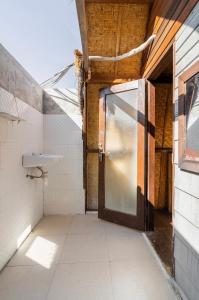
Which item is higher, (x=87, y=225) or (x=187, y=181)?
(x=187, y=181)

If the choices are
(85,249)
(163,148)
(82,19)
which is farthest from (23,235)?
(163,148)

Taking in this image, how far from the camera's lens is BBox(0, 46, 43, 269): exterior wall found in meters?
2.01

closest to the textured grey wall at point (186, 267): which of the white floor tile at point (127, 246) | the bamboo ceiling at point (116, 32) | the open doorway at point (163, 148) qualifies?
the white floor tile at point (127, 246)

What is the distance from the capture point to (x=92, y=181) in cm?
369

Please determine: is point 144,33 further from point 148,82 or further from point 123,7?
point 148,82

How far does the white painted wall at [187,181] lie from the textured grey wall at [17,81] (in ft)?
4.97

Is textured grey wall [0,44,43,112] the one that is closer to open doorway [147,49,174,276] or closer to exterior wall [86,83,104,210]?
exterior wall [86,83,104,210]

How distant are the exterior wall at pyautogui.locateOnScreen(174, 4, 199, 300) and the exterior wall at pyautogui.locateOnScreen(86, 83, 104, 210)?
77.7 inches

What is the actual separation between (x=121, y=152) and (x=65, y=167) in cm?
101

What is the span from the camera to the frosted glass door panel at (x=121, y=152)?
2.94 m

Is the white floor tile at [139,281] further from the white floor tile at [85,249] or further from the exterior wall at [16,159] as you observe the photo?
the exterior wall at [16,159]

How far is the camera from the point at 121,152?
3080 mm

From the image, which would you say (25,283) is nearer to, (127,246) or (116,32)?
(127,246)

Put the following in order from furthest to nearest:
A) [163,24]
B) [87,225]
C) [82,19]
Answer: [87,225] < [163,24] < [82,19]
